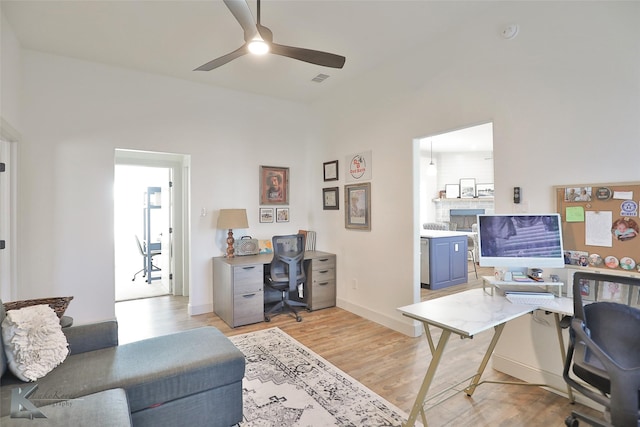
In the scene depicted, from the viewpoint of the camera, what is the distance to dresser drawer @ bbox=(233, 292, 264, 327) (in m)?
3.72

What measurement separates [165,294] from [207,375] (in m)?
3.85

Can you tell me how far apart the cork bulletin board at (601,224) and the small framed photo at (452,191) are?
6595mm

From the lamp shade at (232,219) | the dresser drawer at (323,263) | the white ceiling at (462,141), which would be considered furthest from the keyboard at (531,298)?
the white ceiling at (462,141)

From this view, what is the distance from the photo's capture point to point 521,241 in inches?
90.7

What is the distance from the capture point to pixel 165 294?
17.0 feet

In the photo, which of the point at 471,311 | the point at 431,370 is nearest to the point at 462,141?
the point at 471,311

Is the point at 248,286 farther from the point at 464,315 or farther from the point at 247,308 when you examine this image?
the point at 464,315

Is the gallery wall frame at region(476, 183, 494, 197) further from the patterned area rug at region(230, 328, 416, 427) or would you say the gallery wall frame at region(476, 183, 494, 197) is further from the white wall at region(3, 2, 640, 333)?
the patterned area rug at region(230, 328, 416, 427)

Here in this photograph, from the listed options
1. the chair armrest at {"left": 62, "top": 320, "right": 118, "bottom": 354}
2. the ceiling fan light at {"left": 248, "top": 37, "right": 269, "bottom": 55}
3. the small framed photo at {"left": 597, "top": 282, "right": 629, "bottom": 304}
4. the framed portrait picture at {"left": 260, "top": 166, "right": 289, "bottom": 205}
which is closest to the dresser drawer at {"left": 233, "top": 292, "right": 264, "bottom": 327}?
the framed portrait picture at {"left": 260, "top": 166, "right": 289, "bottom": 205}

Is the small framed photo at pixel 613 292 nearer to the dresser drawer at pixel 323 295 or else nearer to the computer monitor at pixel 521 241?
the computer monitor at pixel 521 241

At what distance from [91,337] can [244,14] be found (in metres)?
2.26

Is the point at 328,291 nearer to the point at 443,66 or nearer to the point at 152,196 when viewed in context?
the point at 443,66

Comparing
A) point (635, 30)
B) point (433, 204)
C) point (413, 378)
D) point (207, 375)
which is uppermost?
point (635, 30)

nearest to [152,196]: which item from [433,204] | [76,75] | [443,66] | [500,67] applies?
[76,75]
